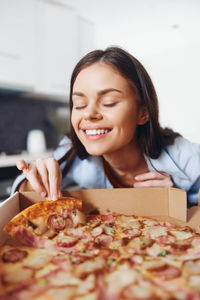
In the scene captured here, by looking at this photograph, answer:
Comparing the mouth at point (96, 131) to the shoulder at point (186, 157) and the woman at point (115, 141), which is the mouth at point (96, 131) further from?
the shoulder at point (186, 157)

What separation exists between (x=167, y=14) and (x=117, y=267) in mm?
2282

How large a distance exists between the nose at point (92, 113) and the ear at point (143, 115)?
18 centimetres

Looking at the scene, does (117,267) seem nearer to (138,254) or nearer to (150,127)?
(138,254)

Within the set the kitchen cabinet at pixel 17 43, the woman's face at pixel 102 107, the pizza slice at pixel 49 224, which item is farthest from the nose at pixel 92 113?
the kitchen cabinet at pixel 17 43

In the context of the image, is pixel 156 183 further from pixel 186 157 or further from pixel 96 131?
pixel 96 131

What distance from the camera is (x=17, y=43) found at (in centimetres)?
215

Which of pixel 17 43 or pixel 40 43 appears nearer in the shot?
pixel 17 43

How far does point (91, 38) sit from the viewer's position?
257cm

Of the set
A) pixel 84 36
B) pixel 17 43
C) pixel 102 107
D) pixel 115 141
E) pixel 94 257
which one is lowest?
pixel 94 257

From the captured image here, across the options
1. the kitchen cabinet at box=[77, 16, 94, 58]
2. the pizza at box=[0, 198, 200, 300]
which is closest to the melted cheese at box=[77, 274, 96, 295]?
the pizza at box=[0, 198, 200, 300]

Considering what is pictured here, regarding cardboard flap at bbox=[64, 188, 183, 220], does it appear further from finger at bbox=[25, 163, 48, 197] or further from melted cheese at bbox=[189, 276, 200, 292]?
melted cheese at bbox=[189, 276, 200, 292]

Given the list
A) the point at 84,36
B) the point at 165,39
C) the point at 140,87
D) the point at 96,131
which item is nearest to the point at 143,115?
the point at 140,87

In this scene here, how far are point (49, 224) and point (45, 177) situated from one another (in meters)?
0.14

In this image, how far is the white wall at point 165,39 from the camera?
2.13 m
